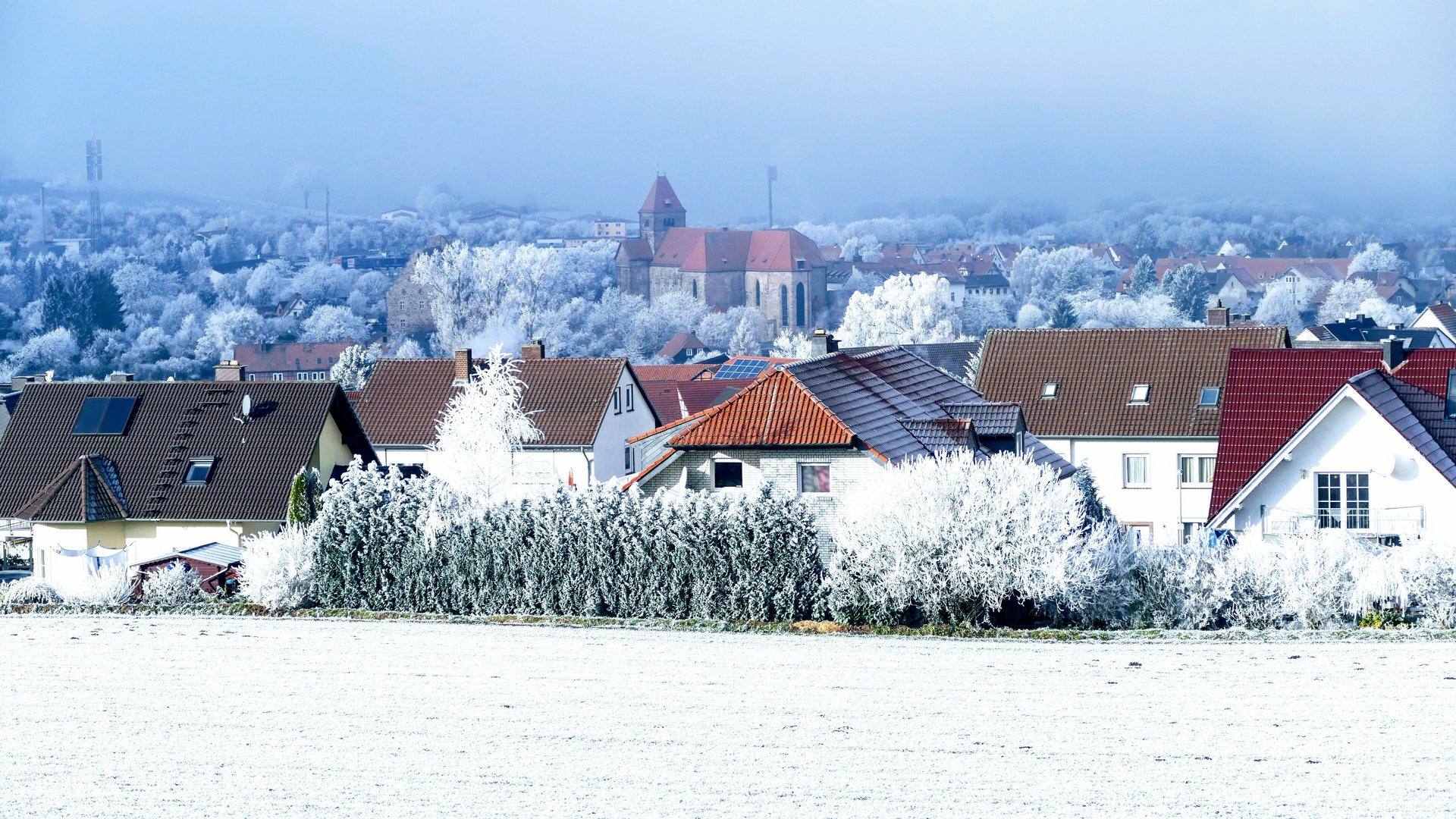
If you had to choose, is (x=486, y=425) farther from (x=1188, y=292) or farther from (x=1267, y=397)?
(x=1188, y=292)

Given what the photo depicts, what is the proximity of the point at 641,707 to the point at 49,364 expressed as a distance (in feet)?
509

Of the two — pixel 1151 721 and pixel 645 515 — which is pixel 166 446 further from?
pixel 1151 721

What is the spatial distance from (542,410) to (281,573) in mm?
21966

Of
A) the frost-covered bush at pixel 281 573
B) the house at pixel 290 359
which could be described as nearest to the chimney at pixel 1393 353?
the frost-covered bush at pixel 281 573

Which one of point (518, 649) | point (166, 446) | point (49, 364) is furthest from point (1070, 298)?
point (518, 649)

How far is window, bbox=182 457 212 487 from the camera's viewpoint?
3628 centimetres

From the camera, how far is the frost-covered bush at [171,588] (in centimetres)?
2742

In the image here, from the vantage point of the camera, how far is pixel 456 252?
182 metres

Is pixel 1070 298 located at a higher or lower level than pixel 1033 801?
higher

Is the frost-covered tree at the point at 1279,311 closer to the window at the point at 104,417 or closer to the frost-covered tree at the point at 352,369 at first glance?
the frost-covered tree at the point at 352,369

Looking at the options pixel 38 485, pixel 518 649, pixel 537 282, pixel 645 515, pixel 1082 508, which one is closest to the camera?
pixel 518 649

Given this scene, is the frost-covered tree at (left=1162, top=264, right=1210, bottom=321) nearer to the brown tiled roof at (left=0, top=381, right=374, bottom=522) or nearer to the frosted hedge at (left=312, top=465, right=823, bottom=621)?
the brown tiled roof at (left=0, top=381, right=374, bottom=522)

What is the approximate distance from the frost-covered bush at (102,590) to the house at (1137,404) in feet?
73.3

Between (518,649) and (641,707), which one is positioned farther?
(518,649)
